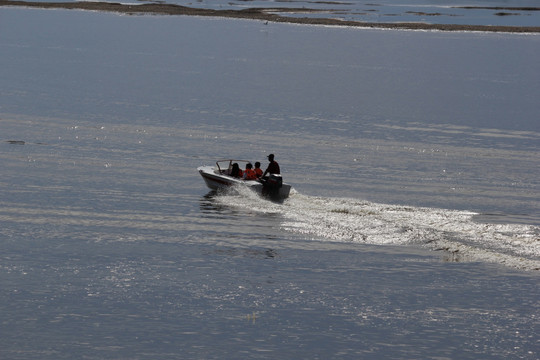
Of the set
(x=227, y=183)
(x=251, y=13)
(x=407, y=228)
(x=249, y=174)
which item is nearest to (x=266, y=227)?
(x=249, y=174)

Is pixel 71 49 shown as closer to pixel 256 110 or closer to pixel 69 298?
→ pixel 256 110

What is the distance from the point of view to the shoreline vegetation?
542 ft

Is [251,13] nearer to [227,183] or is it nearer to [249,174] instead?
[227,183]

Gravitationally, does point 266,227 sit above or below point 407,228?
below

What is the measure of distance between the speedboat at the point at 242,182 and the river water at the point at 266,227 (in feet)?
1.88

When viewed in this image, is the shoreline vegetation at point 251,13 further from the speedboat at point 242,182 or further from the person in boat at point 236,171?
the person in boat at point 236,171

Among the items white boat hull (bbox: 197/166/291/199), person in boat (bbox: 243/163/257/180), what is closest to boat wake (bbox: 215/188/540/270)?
white boat hull (bbox: 197/166/291/199)

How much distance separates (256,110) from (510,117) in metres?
20.4

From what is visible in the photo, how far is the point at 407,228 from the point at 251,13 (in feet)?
509

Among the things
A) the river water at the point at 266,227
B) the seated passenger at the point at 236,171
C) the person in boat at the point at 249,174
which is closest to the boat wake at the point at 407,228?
the river water at the point at 266,227

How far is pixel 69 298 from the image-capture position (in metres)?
24.3

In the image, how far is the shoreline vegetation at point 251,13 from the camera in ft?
542

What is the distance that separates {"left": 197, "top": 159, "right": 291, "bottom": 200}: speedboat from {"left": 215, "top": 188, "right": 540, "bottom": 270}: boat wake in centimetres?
38

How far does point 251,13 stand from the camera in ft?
595
